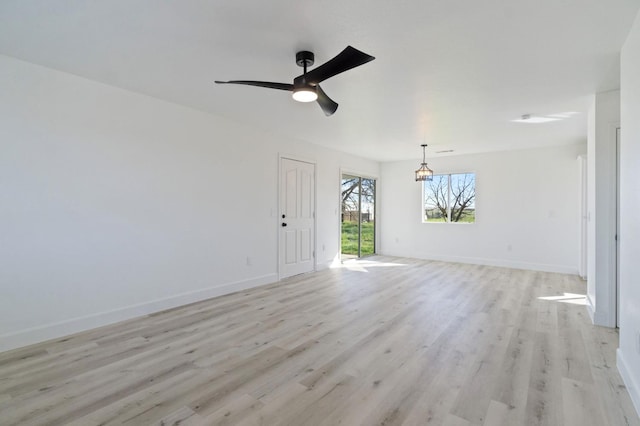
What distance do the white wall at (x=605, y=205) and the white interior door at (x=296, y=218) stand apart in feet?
13.5

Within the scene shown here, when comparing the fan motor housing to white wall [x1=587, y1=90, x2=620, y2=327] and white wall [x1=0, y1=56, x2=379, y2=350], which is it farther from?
white wall [x1=587, y1=90, x2=620, y2=327]

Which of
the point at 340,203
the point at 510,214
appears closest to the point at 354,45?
the point at 340,203

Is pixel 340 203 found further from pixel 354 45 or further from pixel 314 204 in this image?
pixel 354 45

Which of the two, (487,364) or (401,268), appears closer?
(487,364)

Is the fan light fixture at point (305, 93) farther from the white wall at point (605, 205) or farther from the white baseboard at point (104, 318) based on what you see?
the white wall at point (605, 205)

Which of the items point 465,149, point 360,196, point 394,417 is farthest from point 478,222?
point 394,417

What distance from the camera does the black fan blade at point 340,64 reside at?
1945 mm

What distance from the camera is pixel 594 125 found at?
133 inches

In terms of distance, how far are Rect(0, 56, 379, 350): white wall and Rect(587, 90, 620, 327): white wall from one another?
4266 mm

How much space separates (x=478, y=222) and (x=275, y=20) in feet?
20.5

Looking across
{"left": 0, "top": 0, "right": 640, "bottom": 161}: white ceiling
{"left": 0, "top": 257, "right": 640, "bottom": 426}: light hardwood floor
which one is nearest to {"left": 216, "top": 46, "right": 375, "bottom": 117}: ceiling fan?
{"left": 0, "top": 0, "right": 640, "bottom": 161}: white ceiling

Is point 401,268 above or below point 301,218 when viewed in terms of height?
below

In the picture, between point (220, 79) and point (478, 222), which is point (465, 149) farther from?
point (220, 79)

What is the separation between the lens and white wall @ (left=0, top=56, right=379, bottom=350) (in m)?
2.71
